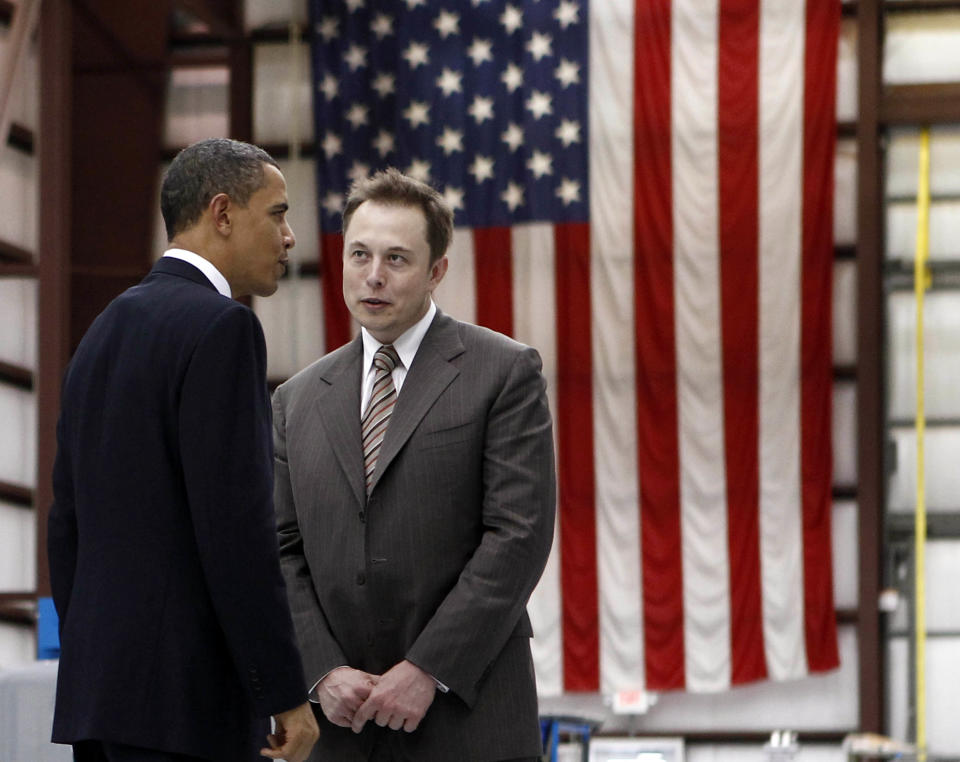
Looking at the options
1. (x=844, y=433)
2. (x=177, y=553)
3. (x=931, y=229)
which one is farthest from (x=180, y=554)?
(x=931, y=229)

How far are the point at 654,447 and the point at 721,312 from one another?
0.93 metres

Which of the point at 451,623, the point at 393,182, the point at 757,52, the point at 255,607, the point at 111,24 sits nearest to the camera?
the point at 255,607

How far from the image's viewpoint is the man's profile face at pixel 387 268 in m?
2.52

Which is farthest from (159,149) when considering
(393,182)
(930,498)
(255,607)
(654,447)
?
(255,607)

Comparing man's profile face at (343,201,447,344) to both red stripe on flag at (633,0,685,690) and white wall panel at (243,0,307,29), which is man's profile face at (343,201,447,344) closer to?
red stripe on flag at (633,0,685,690)

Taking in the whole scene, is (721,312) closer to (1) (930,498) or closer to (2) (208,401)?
(1) (930,498)

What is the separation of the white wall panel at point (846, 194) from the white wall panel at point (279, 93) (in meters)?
3.49

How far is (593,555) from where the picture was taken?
8.93m

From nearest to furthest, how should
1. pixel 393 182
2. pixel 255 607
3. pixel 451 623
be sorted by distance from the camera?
pixel 255 607
pixel 451 623
pixel 393 182

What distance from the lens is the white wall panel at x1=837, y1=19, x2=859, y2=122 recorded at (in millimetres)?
9172

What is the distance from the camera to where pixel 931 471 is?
9.05m

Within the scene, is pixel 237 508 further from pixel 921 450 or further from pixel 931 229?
pixel 931 229

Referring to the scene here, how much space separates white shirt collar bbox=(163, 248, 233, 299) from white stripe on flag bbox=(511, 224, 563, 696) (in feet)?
22.1

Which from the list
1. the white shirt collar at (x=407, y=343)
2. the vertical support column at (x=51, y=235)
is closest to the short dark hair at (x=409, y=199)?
the white shirt collar at (x=407, y=343)
